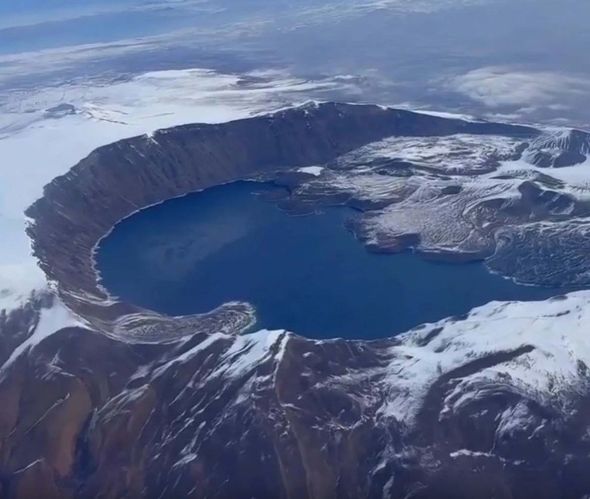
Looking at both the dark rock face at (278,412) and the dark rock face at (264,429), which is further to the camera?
the dark rock face at (278,412)

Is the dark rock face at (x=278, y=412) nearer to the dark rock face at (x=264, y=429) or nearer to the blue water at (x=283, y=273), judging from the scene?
the dark rock face at (x=264, y=429)

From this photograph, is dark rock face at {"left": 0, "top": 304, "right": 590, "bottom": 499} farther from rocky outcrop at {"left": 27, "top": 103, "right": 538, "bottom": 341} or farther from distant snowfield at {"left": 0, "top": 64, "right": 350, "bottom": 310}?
distant snowfield at {"left": 0, "top": 64, "right": 350, "bottom": 310}

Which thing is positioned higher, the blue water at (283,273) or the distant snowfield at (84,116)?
the distant snowfield at (84,116)

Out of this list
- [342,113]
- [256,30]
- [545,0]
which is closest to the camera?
[342,113]

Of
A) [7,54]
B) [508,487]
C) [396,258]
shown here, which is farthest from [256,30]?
[508,487]

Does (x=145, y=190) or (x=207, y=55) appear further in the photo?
(x=207, y=55)

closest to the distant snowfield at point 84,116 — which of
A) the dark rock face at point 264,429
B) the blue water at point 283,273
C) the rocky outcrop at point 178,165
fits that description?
the rocky outcrop at point 178,165

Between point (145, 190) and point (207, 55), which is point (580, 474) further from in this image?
point (207, 55)
